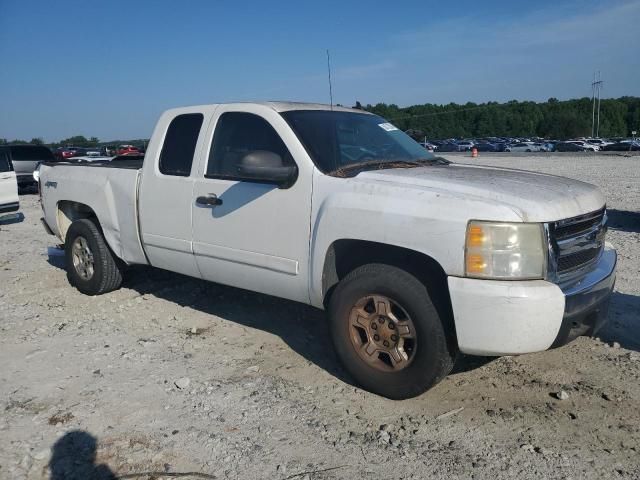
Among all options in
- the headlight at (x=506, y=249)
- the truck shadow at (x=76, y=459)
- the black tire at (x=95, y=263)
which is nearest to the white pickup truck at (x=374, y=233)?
the headlight at (x=506, y=249)

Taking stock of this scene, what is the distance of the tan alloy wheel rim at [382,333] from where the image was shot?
356cm

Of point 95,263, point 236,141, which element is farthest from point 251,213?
point 95,263

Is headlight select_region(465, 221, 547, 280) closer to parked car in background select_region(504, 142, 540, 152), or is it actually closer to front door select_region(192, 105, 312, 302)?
front door select_region(192, 105, 312, 302)

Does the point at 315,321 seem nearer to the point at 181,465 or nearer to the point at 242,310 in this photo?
the point at 242,310

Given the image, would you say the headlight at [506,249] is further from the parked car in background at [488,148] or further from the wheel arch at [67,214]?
the parked car in background at [488,148]

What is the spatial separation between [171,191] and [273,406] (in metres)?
2.11

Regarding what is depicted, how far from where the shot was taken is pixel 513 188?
11.5 feet

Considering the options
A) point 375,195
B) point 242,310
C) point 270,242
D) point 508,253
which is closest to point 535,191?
point 508,253

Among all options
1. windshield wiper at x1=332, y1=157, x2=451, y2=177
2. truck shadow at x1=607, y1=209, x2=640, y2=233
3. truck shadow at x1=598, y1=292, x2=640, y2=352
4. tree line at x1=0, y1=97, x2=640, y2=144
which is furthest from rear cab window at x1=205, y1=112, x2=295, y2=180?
tree line at x1=0, y1=97, x2=640, y2=144

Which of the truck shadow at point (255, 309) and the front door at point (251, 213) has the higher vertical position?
the front door at point (251, 213)

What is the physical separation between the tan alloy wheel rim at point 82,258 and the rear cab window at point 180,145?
1.59 metres

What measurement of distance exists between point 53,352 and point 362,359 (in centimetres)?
257

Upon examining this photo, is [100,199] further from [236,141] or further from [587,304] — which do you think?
[587,304]

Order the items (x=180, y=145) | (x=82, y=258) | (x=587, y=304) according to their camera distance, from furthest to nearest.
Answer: (x=82, y=258), (x=180, y=145), (x=587, y=304)
